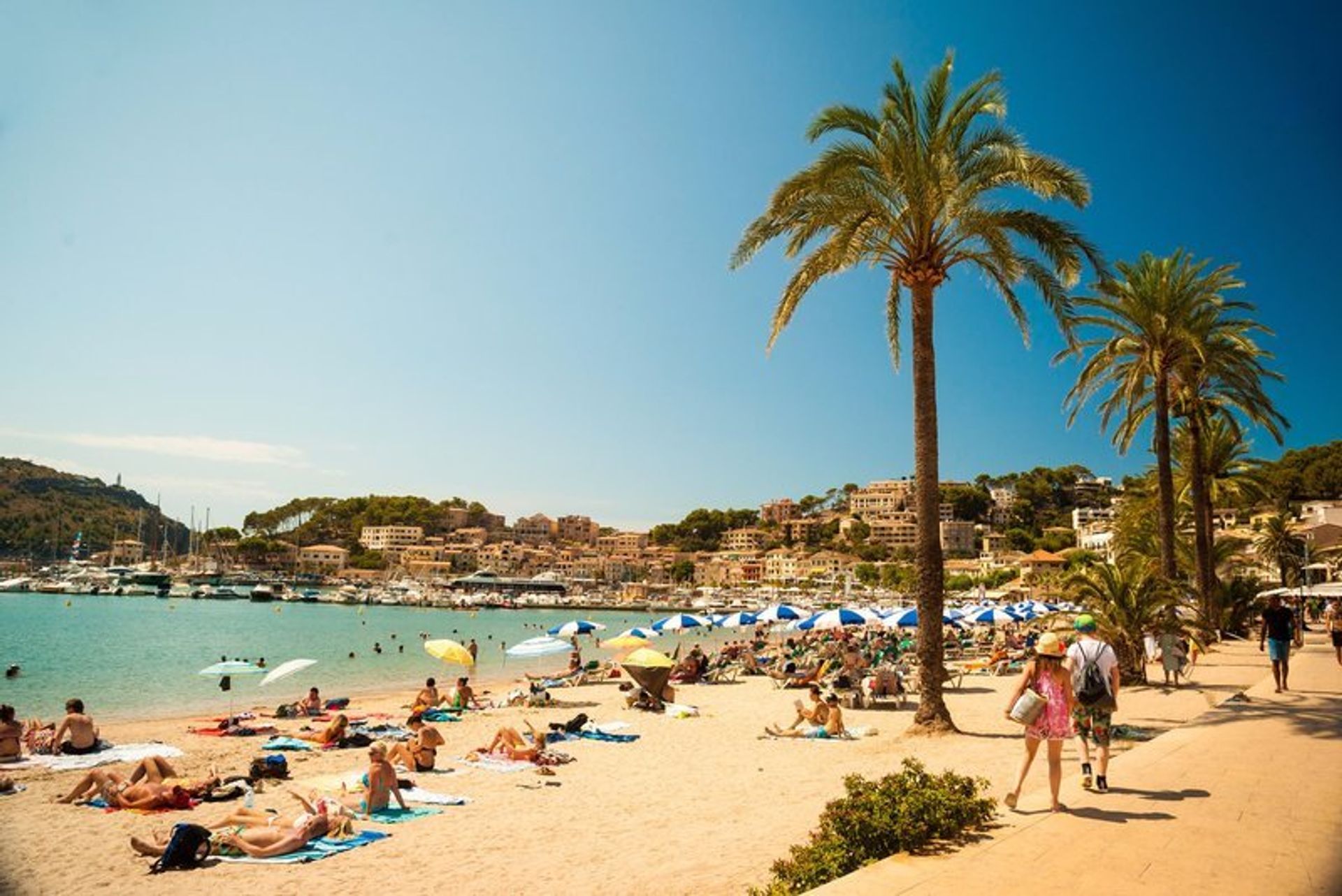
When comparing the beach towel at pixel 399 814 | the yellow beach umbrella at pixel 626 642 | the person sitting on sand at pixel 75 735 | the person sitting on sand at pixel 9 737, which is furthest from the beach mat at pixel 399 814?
the yellow beach umbrella at pixel 626 642

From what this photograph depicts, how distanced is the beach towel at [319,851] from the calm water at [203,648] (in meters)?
16.0

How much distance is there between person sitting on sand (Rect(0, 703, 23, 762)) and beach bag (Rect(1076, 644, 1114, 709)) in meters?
14.8

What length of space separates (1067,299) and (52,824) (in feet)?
52.9

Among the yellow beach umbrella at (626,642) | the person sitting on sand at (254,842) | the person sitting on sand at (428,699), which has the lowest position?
the person sitting on sand at (428,699)

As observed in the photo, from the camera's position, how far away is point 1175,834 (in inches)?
218

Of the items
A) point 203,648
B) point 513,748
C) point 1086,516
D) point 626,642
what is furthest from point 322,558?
point 513,748

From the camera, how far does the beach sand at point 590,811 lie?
7020mm

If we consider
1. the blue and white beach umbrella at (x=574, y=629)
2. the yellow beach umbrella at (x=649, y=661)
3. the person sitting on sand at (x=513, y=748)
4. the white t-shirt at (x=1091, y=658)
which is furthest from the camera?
the blue and white beach umbrella at (x=574, y=629)

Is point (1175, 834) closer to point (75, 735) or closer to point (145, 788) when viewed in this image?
point (145, 788)

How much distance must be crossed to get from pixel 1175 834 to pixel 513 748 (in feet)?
31.0

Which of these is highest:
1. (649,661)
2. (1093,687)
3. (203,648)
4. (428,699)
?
(1093,687)

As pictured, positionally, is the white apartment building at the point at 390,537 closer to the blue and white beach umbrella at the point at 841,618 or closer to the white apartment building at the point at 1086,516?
the white apartment building at the point at 1086,516

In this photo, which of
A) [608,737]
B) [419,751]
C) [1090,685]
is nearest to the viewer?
[1090,685]

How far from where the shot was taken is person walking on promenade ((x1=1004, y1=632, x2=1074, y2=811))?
659 centimetres
